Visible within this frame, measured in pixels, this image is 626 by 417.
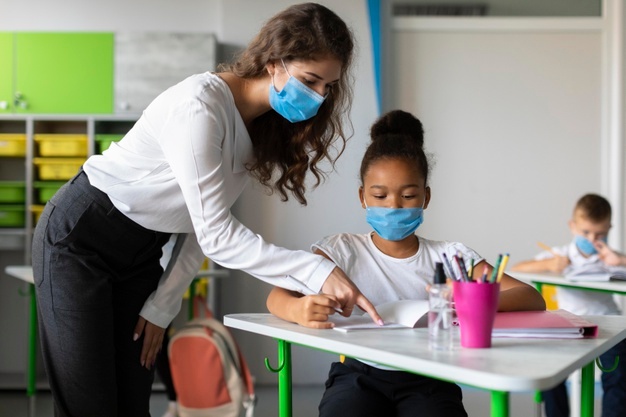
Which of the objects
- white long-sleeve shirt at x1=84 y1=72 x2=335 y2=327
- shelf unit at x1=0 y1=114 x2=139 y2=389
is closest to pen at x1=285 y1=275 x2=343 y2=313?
white long-sleeve shirt at x1=84 y1=72 x2=335 y2=327

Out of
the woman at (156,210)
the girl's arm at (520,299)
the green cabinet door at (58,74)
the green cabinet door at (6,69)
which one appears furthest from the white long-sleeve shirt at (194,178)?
the green cabinet door at (6,69)

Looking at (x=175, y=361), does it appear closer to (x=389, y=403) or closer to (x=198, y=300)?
(x=198, y=300)

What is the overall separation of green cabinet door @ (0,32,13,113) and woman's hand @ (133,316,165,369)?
10.1ft

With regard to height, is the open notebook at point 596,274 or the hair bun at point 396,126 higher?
the hair bun at point 396,126

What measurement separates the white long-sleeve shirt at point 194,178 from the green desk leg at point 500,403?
429 millimetres

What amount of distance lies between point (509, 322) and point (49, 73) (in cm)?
363

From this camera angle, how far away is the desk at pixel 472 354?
975mm

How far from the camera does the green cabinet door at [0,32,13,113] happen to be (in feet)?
14.1

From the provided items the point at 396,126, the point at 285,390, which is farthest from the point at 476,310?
the point at 396,126

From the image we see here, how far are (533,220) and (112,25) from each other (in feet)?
9.33

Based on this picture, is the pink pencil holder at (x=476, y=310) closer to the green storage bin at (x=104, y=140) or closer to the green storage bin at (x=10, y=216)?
the green storage bin at (x=104, y=140)

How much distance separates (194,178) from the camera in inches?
55.6

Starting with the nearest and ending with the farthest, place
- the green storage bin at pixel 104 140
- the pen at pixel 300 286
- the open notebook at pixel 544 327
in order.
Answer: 1. the open notebook at pixel 544 327
2. the pen at pixel 300 286
3. the green storage bin at pixel 104 140

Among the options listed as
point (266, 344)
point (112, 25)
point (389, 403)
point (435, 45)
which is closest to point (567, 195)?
point (435, 45)
